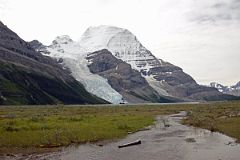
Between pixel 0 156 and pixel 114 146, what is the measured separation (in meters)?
12.7

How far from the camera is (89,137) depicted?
4925 cm

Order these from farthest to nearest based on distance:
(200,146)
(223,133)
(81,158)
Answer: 1. (223,133)
2. (200,146)
3. (81,158)

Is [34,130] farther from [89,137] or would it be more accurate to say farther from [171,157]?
[171,157]

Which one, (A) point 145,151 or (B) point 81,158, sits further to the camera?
(A) point 145,151

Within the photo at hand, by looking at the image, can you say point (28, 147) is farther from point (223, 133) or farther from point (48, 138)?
point (223, 133)

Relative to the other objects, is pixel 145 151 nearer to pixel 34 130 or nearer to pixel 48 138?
pixel 48 138

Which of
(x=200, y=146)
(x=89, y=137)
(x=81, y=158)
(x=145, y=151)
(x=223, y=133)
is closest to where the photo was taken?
(x=81, y=158)

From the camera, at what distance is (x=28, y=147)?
40875 millimetres

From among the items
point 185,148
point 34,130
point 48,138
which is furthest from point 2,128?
point 185,148

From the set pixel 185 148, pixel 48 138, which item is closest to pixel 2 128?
pixel 48 138

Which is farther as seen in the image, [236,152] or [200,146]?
[200,146]

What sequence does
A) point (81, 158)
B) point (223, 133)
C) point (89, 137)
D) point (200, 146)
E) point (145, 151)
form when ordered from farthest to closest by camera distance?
point (223, 133)
point (89, 137)
point (200, 146)
point (145, 151)
point (81, 158)

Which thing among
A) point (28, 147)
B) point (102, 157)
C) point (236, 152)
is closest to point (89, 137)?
point (28, 147)

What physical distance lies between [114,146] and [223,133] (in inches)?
753
